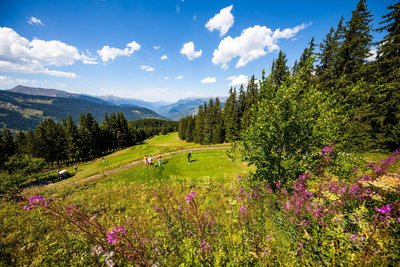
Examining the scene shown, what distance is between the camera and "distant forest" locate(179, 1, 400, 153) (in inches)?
288

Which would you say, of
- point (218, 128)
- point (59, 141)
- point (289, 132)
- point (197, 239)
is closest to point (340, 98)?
point (289, 132)

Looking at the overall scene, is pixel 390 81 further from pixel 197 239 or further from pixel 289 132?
pixel 197 239

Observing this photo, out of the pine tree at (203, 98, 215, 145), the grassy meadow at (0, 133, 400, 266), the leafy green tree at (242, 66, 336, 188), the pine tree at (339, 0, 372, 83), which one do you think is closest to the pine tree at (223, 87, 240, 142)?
the pine tree at (203, 98, 215, 145)

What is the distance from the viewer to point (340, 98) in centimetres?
942

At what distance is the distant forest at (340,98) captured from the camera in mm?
7312

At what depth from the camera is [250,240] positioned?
10.8ft

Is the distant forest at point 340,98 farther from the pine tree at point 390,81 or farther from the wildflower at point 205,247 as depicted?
the wildflower at point 205,247

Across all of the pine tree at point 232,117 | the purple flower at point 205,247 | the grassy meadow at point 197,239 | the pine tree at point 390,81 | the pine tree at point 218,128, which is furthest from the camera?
the pine tree at point 218,128

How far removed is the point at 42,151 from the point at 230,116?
56254mm

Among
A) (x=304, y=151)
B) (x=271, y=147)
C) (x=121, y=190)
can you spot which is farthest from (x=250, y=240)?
(x=121, y=190)

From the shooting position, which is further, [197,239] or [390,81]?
[390,81]

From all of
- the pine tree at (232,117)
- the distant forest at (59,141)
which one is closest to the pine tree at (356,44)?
the pine tree at (232,117)

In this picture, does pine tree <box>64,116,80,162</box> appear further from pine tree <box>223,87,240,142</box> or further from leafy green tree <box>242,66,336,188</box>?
leafy green tree <box>242,66,336,188</box>

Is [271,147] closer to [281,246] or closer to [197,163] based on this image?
[281,246]
